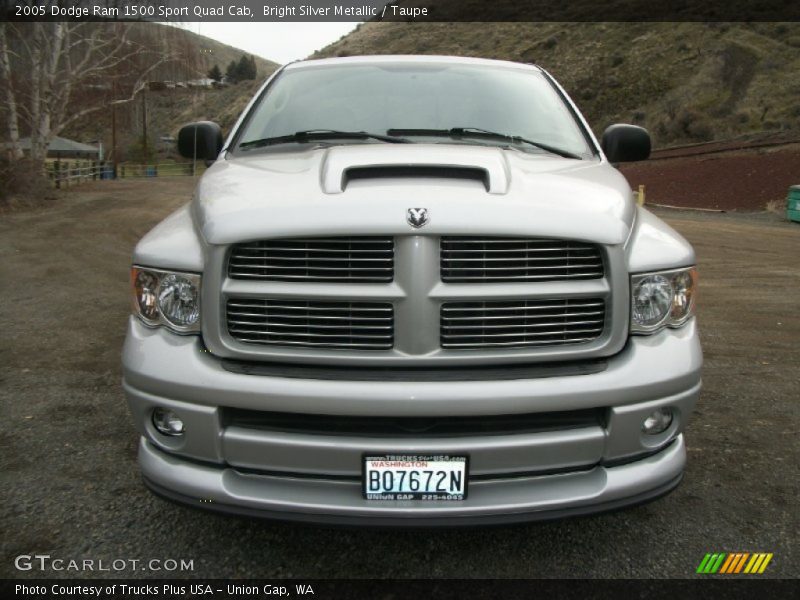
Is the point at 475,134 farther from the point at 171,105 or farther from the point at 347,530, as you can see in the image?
the point at 171,105

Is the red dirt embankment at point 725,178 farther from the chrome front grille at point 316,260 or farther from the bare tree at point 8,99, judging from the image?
the bare tree at point 8,99

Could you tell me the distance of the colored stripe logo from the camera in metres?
2.56

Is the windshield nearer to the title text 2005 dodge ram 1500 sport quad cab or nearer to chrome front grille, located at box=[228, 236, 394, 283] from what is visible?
the title text 2005 dodge ram 1500 sport quad cab

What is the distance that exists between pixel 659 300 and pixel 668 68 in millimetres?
Result: 47724

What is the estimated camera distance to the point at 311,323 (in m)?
2.28

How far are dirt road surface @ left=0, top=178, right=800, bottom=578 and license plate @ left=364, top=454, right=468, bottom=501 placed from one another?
0.92ft

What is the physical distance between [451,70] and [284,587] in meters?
2.78

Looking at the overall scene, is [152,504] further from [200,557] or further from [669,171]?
[669,171]

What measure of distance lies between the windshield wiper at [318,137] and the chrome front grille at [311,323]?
123 centimetres

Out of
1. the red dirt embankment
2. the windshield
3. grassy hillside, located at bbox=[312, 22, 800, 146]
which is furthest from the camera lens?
grassy hillside, located at bbox=[312, 22, 800, 146]

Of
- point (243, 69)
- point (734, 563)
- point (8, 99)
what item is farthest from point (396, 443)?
point (243, 69)

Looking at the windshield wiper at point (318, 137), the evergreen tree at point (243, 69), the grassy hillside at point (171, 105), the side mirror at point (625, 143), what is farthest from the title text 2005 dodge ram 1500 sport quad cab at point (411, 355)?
the evergreen tree at point (243, 69)

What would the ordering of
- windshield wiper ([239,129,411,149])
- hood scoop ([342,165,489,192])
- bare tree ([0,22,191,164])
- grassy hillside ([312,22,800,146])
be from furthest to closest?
grassy hillside ([312,22,800,146])
bare tree ([0,22,191,164])
windshield wiper ([239,129,411,149])
hood scoop ([342,165,489,192])

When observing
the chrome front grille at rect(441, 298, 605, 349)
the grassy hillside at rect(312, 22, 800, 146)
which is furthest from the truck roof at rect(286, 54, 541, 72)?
the grassy hillside at rect(312, 22, 800, 146)
